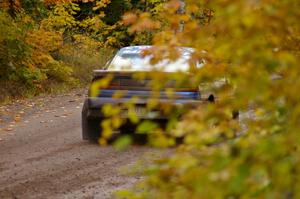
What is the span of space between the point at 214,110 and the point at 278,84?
34cm

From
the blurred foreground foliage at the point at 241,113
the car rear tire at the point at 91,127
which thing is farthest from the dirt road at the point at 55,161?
the blurred foreground foliage at the point at 241,113

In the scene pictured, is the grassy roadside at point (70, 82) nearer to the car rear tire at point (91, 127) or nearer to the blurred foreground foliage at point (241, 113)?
the car rear tire at point (91, 127)

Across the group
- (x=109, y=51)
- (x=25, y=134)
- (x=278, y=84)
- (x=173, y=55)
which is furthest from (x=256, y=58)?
(x=109, y=51)

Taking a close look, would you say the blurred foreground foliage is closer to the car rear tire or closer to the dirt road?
the dirt road

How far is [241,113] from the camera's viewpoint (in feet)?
10.8

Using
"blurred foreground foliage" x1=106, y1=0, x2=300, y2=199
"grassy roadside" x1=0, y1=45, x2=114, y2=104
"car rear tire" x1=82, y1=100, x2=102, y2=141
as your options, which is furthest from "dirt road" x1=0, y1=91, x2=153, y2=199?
"blurred foreground foliage" x1=106, y1=0, x2=300, y2=199

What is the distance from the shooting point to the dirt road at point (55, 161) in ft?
26.3

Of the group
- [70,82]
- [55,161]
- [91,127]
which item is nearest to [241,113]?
[55,161]

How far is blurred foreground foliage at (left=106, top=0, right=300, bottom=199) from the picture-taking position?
2527mm

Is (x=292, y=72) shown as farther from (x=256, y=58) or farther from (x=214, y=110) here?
(x=214, y=110)

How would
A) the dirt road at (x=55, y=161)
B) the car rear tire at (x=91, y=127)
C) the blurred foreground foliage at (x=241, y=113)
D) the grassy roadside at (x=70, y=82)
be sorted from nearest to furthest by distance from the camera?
the blurred foreground foliage at (x=241, y=113), the dirt road at (x=55, y=161), the car rear tire at (x=91, y=127), the grassy roadside at (x=70, y=82)

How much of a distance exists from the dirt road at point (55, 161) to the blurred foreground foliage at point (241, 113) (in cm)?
469

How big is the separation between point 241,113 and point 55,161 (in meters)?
6.77

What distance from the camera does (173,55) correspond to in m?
3.09
